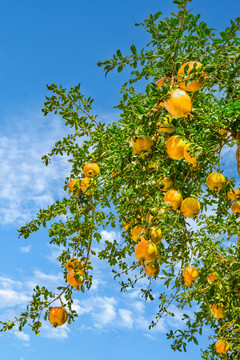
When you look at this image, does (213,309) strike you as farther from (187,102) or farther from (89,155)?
(187,102)

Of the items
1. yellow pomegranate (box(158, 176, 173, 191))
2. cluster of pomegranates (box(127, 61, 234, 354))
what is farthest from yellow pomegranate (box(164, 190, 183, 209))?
yellow pomegranate (box(158, 176, 173, 191))

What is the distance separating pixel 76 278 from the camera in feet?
9.31

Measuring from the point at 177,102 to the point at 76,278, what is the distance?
69.7 inches

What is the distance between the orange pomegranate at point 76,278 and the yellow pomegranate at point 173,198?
0.99m

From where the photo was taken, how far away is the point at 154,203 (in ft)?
7.54

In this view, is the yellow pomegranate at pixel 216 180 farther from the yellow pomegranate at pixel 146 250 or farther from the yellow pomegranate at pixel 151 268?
the yellow pomegranate at pixel 146 250

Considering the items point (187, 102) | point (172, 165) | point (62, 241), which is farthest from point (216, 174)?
point (62, 241)

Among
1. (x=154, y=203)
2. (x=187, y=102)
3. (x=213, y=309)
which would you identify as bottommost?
(x=213, y=309)

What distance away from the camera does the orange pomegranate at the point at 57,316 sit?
3.08 metres

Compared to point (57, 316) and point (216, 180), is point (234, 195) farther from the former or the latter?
point (57, 316)

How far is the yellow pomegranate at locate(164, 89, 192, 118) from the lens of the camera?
5.91ft

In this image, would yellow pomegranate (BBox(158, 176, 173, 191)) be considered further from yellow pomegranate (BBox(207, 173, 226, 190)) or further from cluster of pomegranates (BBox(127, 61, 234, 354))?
yellow pomegranate (BBox(207, 173, 226, 190))

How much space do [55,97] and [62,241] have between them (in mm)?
1443

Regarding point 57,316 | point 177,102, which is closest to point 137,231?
point 177,102
